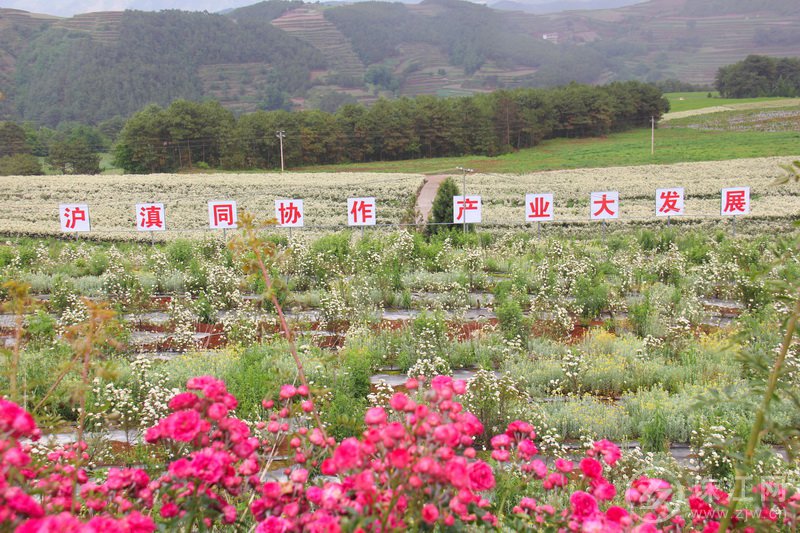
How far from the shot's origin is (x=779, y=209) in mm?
28781

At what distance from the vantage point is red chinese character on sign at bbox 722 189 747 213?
17.7 metres

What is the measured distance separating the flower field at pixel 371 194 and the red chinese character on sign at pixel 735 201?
21.6 feet

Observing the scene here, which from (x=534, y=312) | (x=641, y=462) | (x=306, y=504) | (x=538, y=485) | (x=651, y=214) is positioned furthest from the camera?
(x=651, y=214)

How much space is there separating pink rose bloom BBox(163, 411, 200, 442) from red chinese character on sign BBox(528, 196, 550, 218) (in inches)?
629

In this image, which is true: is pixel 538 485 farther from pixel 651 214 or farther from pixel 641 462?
pixel 651 214

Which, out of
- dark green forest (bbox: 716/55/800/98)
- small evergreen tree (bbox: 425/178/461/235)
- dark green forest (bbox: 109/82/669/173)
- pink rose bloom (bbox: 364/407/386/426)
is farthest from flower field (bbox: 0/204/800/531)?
dark green forest (bbox: 716/55/800/98)

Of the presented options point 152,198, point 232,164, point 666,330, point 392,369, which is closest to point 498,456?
point 392,369

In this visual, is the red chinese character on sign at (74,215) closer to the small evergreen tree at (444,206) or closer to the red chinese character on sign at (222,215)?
the red chinese character on sign at (222,215)

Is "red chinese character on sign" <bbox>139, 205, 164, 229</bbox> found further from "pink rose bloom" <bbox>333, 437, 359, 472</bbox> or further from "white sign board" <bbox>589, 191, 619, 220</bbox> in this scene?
"pink rose bloom" <bbox>333, 437, 359, 472</bbox>

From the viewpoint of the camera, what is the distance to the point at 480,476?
2250 mm

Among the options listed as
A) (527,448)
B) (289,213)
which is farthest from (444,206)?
(527,448)

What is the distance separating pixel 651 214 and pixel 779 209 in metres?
4.98

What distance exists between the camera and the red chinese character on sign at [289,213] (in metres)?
15.0

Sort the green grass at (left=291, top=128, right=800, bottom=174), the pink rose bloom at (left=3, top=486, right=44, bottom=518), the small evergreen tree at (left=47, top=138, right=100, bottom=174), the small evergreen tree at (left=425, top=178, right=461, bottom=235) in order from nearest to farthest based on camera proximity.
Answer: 1. the pink rose bloom at (left=3, top=486, right=44, bottom=518)
2. the small evergreen tree at (left=425, top=178, right=461, bottom=235)
3. the green grass at (left=291, top=128, right=800, bottom=174)
4. the small evergreen tree at (left=47, top=138, right=100, bottom=174)
